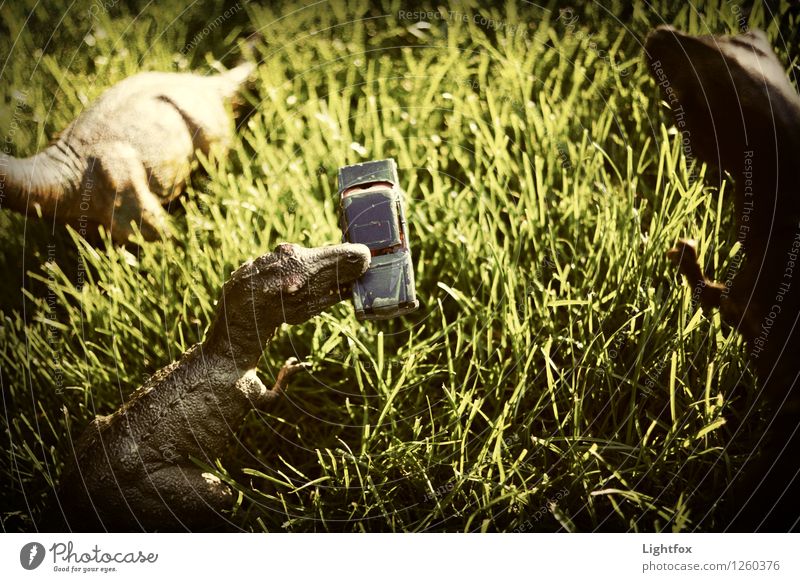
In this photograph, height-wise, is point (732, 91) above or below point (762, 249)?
above

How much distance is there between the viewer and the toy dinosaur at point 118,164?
702 millimetres

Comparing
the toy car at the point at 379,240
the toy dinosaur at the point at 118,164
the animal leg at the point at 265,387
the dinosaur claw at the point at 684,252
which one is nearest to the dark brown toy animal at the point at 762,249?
the dinosaur claw at the point at 684,252

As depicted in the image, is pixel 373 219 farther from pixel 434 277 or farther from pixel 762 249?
pixel 762 249

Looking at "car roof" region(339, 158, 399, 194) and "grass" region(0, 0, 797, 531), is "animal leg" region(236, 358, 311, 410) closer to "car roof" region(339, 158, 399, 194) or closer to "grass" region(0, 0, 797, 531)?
"grass" region(0, 0, 797, 531)

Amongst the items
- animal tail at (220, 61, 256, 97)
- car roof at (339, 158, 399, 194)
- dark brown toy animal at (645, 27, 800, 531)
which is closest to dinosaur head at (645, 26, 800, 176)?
dark brown toy animal at (645, 27, 800, 531)

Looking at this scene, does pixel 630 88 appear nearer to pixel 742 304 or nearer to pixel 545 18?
pixel 545 18

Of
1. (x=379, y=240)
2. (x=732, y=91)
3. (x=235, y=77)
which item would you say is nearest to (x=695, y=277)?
(x=732, y=91)

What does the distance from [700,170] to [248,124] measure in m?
0.50

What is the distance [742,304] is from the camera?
0.62 metres

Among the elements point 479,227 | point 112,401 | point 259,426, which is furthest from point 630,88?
point 112,401

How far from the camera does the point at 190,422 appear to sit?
1.95 feet

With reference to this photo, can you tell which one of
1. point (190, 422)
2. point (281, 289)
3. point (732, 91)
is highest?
point (732, 91)

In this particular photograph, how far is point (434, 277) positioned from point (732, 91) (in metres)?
0.33

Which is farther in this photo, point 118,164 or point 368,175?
point 118,164
